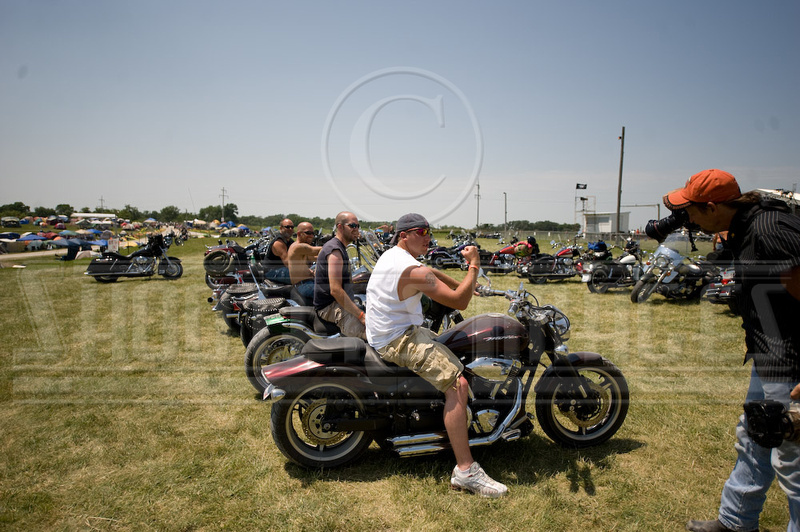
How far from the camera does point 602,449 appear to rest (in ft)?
11.5

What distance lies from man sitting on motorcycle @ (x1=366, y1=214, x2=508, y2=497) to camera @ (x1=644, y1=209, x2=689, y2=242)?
1.07 metres

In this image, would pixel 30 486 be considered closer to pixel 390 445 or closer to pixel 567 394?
pixel 390 445

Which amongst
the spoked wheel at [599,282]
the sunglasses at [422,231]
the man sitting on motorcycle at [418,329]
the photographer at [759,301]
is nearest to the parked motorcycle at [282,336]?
the man sitting on motorcycle at [418,329]

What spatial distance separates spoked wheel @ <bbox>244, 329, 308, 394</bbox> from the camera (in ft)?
15.2

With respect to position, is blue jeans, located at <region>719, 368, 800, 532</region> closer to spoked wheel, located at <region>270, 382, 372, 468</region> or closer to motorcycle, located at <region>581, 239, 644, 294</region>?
spoked wheel, located at <region>270, 382, 372, 468</region>

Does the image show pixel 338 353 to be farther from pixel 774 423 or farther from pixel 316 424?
pixel 774 423

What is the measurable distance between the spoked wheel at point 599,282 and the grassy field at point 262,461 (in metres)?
4.57

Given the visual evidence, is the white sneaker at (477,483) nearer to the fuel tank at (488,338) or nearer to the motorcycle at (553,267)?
the fuel tank at (488,338)

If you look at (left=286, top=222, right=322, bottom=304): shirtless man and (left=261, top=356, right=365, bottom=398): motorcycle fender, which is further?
(left=286, top=222, right=322, bottom=304): shirtless man

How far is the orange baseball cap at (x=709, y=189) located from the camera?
220 centimetres

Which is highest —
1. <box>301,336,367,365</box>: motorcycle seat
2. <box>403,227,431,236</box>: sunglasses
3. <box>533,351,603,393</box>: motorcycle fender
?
<box>403,227,431,236</box>: sunglasses

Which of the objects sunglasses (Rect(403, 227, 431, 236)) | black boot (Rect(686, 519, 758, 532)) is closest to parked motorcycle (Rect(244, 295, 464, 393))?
sunglasses (Rect(403, 227, 431, 236))

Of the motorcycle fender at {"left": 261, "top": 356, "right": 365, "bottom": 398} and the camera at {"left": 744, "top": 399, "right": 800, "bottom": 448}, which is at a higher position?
the camera at {"left": 744, "top": 399, "right": 800, "bottom": 448}

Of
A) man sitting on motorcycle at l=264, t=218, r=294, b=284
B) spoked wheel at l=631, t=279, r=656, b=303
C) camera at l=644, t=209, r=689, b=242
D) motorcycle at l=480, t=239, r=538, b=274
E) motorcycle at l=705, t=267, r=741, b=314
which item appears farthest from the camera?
motorcycle at l=480, t=239, r=538, b=274
